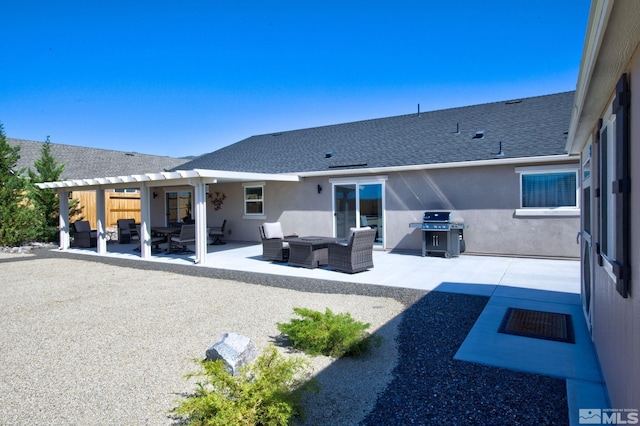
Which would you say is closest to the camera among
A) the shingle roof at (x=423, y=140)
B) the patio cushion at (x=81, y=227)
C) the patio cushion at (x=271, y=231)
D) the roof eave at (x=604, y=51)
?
the roof eave at (x=604, y=51)

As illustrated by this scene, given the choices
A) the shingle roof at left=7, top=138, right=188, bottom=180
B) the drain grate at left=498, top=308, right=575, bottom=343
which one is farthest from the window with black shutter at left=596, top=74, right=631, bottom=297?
the shingle roof at left=7, top=138, right=188, bottom=180

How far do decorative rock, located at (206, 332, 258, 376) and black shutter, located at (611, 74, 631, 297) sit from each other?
313cm

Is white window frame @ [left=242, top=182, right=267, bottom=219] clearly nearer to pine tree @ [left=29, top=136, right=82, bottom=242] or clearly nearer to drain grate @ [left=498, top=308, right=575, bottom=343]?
pine tree @ [left=29, top=136, right=82, bottom=242]

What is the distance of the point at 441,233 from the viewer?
10.9 m

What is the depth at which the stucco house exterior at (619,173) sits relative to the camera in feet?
6.58

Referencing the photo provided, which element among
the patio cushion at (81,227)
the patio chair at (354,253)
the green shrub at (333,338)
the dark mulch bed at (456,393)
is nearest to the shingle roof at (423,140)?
the patio chair at (354,253)

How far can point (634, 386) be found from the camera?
A: 81.0 inches

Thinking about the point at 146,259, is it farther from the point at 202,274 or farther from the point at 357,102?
the point at 357,102

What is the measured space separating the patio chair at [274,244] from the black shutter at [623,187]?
857 centimetres

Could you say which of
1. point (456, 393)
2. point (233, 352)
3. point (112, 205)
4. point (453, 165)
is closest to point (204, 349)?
point (233, 352)

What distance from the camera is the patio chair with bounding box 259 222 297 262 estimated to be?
10.5m

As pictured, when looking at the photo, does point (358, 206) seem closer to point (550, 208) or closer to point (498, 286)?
point (550, 208)

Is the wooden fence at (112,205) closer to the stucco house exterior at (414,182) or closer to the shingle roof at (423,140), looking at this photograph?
the shingle roof at (423,140)

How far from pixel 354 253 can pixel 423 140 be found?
6.51 m
